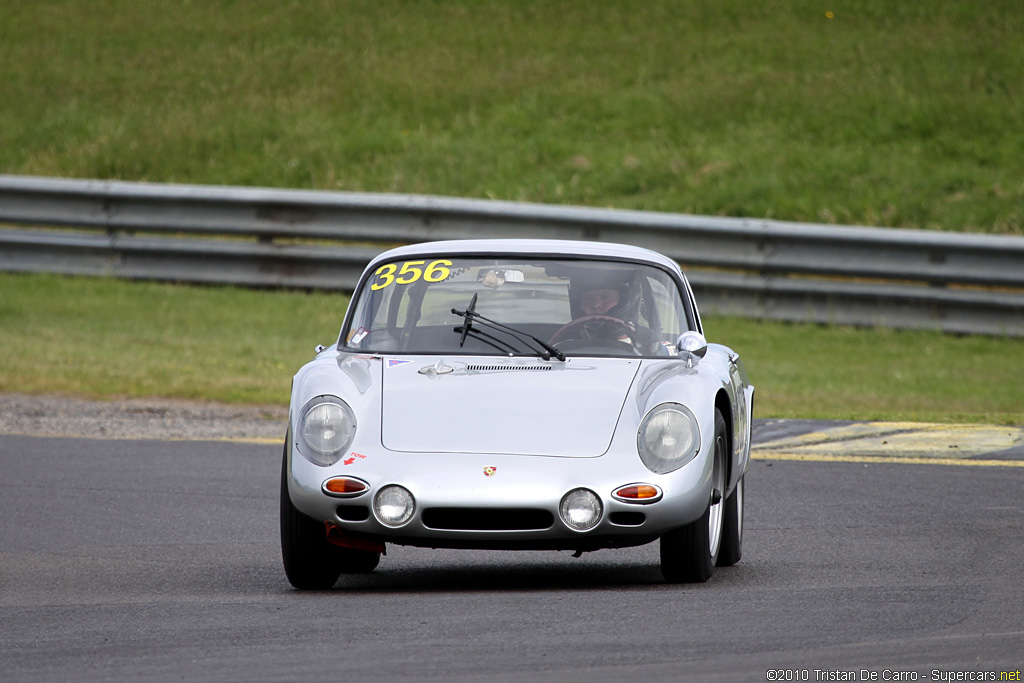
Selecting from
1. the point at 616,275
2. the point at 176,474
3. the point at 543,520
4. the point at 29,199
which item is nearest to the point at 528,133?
the point at 29,199

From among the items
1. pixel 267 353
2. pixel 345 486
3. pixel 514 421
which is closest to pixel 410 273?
pixel 514 421

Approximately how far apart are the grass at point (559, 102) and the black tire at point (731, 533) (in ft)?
32.7

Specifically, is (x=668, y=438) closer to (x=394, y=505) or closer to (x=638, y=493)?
(x=638, y=493)

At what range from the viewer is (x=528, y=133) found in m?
19.7

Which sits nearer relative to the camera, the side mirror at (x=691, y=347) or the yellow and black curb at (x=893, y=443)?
the side mirror at (x=691, y=347)

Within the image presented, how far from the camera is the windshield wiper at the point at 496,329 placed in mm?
6684

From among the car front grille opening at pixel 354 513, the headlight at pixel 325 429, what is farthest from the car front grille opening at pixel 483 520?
the headlight at pixel 325 429

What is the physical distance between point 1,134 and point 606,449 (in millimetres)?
16556

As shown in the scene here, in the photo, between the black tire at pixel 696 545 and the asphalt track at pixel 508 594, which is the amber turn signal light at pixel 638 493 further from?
the asphalt track at pixel 508 594

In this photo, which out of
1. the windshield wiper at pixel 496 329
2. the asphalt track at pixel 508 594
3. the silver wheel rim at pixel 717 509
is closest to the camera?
the asphalt track at pixel 508 594

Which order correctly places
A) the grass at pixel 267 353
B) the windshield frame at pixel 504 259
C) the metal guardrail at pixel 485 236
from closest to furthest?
1. the windshield frame at pixel 504 259
2. the grass at pixel 267 353
3. the metal guardrail at pixel 485 236

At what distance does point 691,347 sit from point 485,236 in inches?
338

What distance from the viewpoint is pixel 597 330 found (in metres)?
6.89

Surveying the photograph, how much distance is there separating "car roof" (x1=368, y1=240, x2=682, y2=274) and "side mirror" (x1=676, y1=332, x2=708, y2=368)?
503 millimetres
